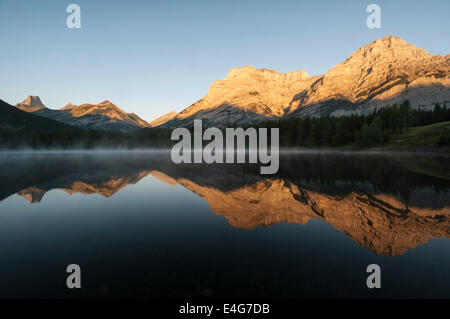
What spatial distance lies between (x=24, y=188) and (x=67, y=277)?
25442 mm

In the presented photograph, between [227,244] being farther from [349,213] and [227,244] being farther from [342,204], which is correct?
A: [342,204]

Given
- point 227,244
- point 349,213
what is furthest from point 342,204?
point 227,244

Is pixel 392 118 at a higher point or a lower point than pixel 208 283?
higher

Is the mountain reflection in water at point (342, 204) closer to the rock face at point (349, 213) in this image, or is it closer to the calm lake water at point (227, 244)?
the rock face at point (349, 213)

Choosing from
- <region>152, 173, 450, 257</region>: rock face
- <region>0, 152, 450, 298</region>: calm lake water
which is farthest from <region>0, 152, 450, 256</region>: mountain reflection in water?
<region>0, 152, 450, 298</region>: calm lake water

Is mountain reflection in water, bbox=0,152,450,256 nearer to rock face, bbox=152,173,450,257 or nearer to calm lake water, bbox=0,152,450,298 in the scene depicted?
rock face, bbox=152,173,450,257

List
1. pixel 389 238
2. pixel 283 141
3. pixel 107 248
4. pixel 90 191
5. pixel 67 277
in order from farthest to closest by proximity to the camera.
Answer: pixel 283 141
pixel 90 191
pixel 389 238
pixel 107 248
pixel 67 277

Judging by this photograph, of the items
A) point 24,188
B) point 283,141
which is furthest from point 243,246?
point 283,141

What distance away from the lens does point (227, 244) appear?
13.0 metres

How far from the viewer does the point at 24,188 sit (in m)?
28.2

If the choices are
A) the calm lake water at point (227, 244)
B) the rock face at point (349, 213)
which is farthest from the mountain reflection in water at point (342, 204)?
the calm lake water at point (227, 244)

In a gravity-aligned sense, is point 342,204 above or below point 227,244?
above

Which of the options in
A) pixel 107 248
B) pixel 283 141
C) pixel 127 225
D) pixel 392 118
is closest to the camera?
pixel 107 248
